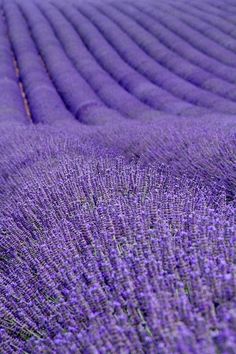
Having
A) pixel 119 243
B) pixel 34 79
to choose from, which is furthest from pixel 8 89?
pixel 119 243

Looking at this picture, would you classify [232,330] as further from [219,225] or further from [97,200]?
[97,200]

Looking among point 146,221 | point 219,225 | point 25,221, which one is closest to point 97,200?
point 25,221

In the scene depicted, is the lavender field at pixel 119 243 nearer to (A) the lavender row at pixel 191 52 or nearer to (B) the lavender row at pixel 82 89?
(B) the lavender row at pixel 82 89

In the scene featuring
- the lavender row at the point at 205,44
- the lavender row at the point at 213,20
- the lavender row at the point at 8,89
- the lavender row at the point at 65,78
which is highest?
the lavender row at the point at 213,20

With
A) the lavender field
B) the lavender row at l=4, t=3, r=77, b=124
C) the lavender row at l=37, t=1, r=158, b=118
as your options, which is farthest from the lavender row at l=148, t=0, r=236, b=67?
the lavender field

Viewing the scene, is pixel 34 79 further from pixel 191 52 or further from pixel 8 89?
pixel 191 52

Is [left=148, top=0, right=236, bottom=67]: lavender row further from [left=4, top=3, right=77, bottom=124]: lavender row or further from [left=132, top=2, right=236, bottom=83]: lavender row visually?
[left=4, top=3, right=77, bottom=124]: lavender row

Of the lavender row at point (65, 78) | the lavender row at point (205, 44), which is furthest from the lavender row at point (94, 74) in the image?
the lavender row at point (205, 44)

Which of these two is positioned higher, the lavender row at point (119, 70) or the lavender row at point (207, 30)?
the lavender row at point (207, 30)
